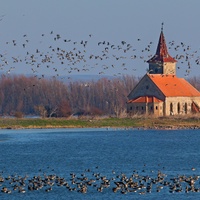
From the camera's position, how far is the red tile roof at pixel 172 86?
105 m

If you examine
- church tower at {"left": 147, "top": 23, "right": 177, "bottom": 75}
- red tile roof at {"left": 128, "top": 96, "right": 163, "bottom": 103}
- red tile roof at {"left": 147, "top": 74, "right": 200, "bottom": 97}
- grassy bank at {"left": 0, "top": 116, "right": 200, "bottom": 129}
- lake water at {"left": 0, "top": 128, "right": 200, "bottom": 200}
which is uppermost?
church tower at {"left": 147, "top": 23, "right": 177, "bottom": 75}

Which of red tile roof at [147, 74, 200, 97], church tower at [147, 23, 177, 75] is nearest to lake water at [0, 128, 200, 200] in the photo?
red tile roof at [147, 74, 200, 97]

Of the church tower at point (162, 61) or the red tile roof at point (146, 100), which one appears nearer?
the red tile roof at point (146, 100)

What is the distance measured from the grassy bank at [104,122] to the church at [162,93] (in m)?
5.67

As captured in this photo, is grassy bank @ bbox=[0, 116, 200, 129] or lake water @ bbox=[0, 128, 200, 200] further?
grassy bank @ bbox=[0, 116, 200, 129]

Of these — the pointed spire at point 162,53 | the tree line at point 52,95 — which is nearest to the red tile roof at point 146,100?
the pointed spire at point 162,53

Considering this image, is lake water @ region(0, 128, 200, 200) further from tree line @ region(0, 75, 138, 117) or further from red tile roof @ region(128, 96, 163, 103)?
tree line @ region(0, 75, 138, 117)

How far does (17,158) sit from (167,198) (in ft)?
63.8

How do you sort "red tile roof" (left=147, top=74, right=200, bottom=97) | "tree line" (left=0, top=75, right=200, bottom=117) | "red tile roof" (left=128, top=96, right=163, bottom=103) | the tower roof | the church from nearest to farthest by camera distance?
1. "red tile roof" (left=128, top=96, right=163, bottom=103)
2. the church
3. "red tile roof" (left=147, top=74, right=200, bottom=97)
4. the tower roof
5. "tree line" (left=0, top=75, right=200, bottom=117)

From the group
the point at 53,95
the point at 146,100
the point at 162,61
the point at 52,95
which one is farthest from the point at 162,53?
the point at 52,95

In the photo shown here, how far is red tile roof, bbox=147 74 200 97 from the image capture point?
105444 millimetres

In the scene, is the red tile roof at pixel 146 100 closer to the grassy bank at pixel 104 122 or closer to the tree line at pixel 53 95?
the grassy bank at pixel 104 122

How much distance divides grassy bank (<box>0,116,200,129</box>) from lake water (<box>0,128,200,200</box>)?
284cm

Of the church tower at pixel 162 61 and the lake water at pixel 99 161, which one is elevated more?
the church tower at pixel 162 61
